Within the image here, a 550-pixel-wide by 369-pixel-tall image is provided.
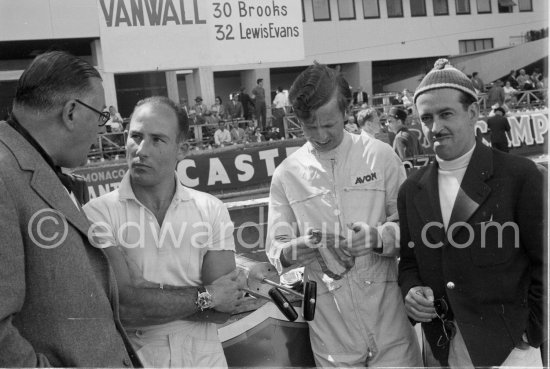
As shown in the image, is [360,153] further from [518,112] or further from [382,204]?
[518,112]

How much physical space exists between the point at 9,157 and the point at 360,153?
1388 mm

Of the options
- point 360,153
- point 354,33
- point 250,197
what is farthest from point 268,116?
point 360,153

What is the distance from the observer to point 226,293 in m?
2.04

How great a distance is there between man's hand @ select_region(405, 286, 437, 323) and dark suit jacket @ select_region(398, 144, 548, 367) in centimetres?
6

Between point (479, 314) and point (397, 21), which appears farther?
point (397, 21)

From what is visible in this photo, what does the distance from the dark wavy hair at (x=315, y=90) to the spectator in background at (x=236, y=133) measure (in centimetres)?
919

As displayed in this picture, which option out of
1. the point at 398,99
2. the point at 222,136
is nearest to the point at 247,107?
the point at 222,136

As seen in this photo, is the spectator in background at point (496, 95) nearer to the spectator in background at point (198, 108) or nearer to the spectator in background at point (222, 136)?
the spectator in background at point (222, 136)

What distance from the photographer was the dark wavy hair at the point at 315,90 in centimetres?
229

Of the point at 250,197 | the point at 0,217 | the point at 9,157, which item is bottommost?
the point at 250,197

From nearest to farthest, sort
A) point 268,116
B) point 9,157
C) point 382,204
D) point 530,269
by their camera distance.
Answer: point 9,157 < point 530,269 < point 382,204 < point 268,116

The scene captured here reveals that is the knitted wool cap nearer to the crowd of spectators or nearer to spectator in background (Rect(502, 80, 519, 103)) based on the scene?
the crowd of spectators

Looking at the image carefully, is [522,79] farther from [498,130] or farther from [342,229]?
[342,229]

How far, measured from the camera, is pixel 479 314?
6.41ft
